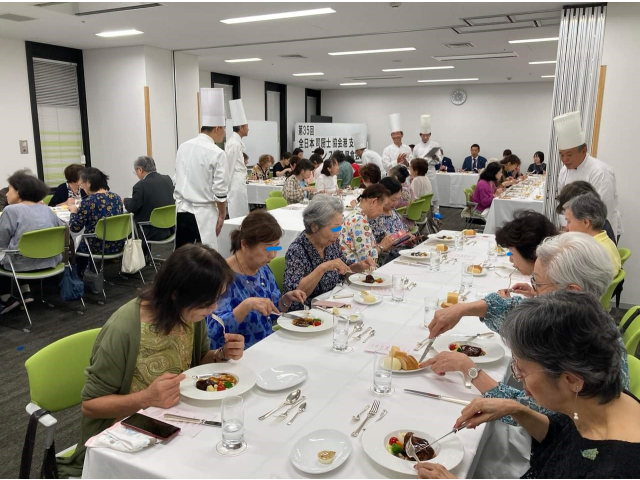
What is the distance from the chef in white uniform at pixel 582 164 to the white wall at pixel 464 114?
911cm

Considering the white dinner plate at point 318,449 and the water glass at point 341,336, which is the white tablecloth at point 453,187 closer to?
the water glass at point 341,336

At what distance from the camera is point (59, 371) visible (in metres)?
1.70

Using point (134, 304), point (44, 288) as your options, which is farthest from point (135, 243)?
point (134, 304)

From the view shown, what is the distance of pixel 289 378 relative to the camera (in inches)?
64.3

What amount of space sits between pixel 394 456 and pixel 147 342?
0.88 meters

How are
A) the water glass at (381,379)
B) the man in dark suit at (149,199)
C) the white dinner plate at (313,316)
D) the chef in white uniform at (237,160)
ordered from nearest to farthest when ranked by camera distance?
1. the water glass at (381,379)
2. the white dinner plate at (313,316)
3. the man in dark suit at (149,199)
4. the chef in white uniform at (237,160)

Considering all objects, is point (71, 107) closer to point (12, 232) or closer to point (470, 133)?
point (12, 232)

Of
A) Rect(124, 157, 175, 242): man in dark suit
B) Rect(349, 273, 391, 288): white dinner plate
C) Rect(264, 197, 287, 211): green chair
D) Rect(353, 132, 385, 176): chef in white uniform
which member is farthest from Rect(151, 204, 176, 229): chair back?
Rect(353, 132, 385, 176): chef in white uniform

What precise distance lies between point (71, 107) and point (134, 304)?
25.2 ft

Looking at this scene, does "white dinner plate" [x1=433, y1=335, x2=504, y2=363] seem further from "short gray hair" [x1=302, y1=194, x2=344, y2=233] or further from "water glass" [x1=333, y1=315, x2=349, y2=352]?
"short gray hair" [x1=302, y1=194, x2=344, y2=233]

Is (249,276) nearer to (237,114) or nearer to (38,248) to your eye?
(38,248)

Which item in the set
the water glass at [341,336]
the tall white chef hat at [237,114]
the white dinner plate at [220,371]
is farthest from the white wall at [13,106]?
the water glass at [341,336]

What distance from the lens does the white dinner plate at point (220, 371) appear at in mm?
1476

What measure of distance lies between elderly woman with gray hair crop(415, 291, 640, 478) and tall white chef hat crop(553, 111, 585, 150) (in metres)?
3.70
